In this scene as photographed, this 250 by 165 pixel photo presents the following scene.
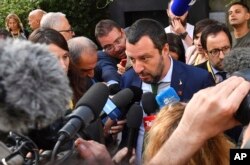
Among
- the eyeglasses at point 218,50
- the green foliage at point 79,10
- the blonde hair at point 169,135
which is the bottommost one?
the green foliage at point 79,10

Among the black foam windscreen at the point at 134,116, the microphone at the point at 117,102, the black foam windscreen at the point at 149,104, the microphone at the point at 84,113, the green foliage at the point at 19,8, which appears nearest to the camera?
the microphone at the point at 84,113

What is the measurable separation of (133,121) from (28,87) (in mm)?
1562

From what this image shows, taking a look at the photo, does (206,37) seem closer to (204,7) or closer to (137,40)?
(137,40)

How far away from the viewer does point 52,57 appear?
994 millimetres

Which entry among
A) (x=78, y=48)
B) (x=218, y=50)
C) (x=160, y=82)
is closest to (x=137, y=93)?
(x=160, y=82)

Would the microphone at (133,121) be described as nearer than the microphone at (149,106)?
Yes

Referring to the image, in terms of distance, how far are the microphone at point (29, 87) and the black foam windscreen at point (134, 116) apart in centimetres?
145

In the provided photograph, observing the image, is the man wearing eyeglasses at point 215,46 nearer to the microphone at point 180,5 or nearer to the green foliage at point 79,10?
the microphone at point 180,5

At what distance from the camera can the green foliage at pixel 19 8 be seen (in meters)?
9.97

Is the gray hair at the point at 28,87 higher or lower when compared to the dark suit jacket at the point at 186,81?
higher

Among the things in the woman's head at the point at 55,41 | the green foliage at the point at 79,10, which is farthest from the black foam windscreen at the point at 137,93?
the green foliage at the point at 79,10

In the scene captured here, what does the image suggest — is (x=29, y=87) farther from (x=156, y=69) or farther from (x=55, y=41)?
(x=156, y=69)

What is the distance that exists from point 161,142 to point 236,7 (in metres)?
4.01

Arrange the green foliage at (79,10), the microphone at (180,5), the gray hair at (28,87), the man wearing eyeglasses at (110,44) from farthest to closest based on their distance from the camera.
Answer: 1. the green foliage at (79,10)
2. the man wearing eyeglasses at (110,44)
3. the microphone at (180,5)
4. the gray hair at (28,87)
